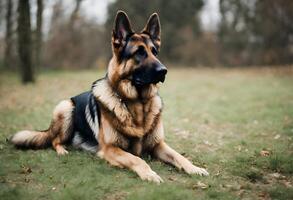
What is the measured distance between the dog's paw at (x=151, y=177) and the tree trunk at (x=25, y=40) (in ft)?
41.4

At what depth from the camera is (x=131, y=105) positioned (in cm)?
536

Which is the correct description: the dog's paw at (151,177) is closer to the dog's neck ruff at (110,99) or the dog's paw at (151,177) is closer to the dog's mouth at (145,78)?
the dog's neck ruff at (110,99)

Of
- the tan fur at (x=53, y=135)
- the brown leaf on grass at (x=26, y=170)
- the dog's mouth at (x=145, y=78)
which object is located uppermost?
the dog's mouth at (x=145, y=78)

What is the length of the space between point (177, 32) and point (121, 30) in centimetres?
2495

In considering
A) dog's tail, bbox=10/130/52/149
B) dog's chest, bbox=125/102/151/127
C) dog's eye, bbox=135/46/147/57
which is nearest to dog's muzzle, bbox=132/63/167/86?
dog's eye, bbox=135/46/147/57

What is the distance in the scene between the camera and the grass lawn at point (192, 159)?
172 inches

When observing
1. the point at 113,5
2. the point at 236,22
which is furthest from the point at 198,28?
the point at 113,5

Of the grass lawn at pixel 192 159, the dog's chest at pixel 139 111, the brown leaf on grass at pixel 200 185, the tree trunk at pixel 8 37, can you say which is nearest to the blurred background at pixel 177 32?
the tree trunk at pixel 8 37

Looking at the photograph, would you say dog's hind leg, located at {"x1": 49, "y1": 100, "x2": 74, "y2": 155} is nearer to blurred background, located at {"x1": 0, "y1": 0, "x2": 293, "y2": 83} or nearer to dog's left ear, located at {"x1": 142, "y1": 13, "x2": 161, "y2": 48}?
dog's left ear, located at {"x1": 142, "y1": 13, "x2": 161, "y2": 48}

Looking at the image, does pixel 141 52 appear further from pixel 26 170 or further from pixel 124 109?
pixel 26 170

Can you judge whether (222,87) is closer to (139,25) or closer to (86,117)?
(86,117)

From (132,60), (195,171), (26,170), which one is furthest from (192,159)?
(26,170)

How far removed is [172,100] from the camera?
495 inches

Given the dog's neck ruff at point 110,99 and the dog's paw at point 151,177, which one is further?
the dog's neck ruff at point 110,99
